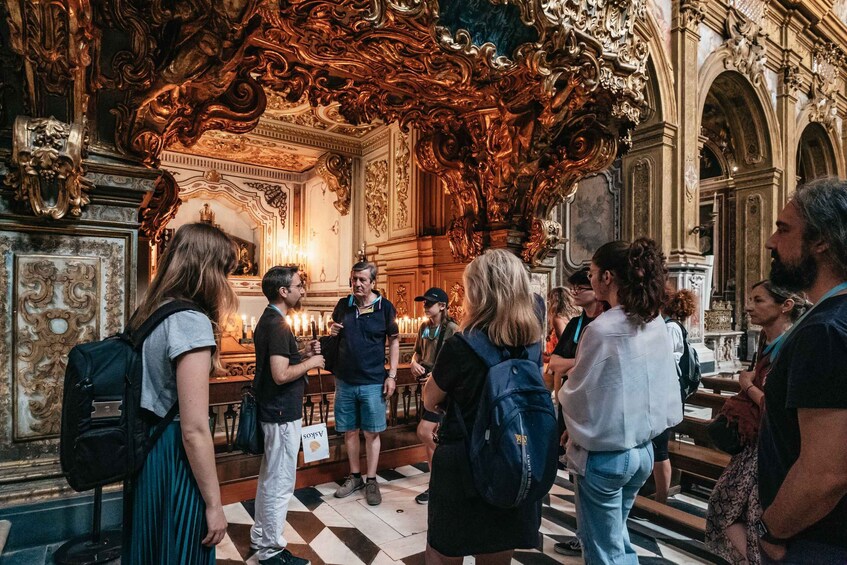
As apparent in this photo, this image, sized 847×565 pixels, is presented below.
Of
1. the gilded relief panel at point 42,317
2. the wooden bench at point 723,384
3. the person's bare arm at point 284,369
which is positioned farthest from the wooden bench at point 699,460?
the gilded relief panel at point 42,317

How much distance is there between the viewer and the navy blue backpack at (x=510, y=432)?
152 centimetres

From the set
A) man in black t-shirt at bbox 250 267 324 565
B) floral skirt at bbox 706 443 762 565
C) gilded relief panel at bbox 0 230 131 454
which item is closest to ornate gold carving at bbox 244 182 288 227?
gilded relief panel at bbox 0 230 131 454

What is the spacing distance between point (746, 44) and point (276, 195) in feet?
38.1

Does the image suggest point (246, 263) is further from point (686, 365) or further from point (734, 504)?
point (734, 504)

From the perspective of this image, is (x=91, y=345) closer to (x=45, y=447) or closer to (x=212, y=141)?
(x=45, y=447)

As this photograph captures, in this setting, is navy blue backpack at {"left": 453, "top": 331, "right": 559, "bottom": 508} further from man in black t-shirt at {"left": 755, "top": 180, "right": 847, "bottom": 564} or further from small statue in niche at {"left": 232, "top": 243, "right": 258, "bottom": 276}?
small statue in niche at {"left": 232, "top": 243, "right": 258, "bottom": 276}

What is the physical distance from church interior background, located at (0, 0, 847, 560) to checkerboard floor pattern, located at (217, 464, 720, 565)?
70 cm

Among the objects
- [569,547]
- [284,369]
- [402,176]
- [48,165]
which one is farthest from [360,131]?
[569,547]

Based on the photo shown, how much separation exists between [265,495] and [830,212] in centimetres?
279

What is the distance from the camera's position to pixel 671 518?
3.05 m

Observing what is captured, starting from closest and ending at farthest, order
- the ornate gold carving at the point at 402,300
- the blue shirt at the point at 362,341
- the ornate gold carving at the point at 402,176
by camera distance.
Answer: the blue shirt at the point at 362,341, the ornate gold carving at the point at 402,300, the ornate gold carving at the point at 402,176

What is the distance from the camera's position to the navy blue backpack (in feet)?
4.98

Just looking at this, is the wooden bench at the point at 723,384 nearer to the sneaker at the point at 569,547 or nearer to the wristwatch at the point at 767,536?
the sneaker at the point at 569,547

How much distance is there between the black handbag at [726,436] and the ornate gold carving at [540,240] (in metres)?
3.43
